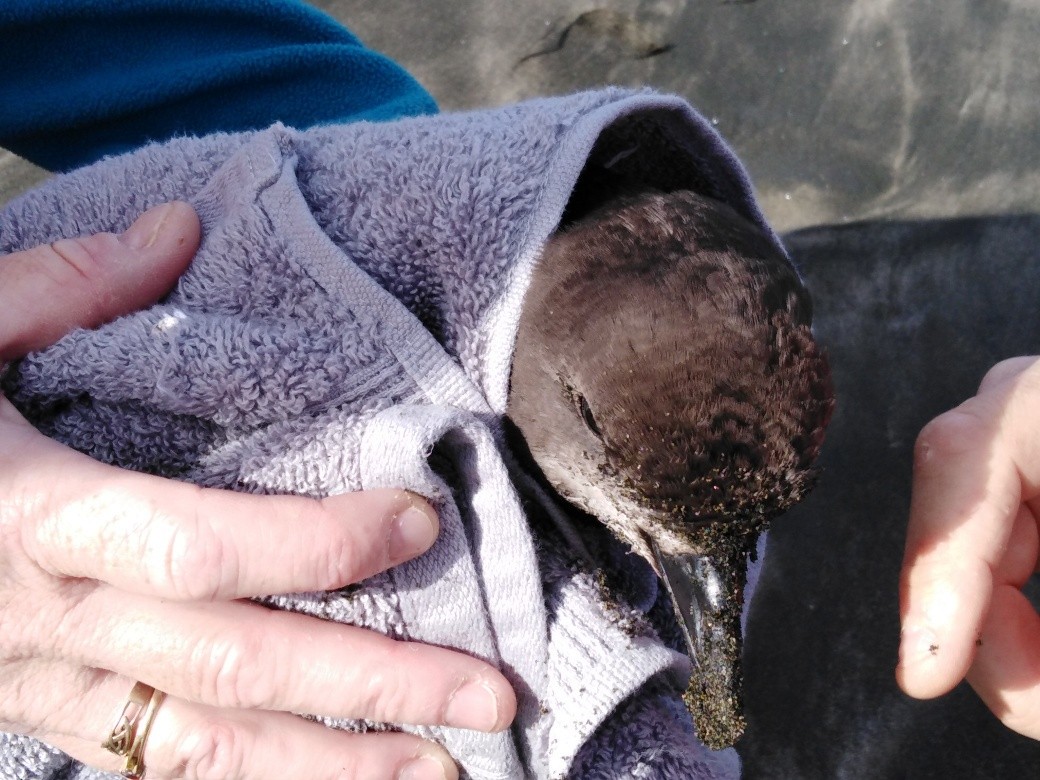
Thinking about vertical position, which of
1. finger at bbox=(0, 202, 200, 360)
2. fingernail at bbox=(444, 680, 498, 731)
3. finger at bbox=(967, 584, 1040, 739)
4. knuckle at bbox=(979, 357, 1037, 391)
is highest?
finger at bbox=(0, 202, 200, 360)

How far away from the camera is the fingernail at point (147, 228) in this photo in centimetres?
123

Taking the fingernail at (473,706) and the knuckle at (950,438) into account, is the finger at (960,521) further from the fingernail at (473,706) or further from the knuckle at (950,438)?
the fingernail at (473,706)

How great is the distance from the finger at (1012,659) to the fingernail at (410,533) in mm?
946

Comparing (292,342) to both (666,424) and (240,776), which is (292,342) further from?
(240,776)

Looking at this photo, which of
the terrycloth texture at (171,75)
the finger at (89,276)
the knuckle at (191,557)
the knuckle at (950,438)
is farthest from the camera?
the terrycloth texture at (171,75)

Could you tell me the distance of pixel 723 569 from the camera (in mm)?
1240

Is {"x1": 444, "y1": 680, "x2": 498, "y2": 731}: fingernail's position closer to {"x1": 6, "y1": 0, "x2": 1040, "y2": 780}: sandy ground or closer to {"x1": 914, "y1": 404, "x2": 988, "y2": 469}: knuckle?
{"x1": 914, "y1": 404, "x2": 988, "y2": 469}: knuckle

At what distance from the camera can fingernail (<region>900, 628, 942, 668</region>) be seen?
134 centimetres

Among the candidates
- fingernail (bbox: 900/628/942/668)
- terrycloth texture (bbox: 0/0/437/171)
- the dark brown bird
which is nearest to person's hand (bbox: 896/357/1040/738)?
fingernail (bbox: 900/628/942/668)

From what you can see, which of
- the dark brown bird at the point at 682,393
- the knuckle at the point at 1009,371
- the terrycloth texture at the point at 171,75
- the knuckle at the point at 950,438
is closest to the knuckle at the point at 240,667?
the dark brown bird at the point at 682,393

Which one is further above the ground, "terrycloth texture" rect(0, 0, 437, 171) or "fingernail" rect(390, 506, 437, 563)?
"terrycloth texture" rect(0, 0, 437, 171)

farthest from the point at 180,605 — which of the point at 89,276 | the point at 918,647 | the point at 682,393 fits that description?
the point at 918,647

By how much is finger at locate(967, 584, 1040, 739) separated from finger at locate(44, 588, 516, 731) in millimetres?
850

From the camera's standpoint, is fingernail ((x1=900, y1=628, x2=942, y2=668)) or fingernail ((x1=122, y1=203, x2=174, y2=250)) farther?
fingernail ((x1=900, y1=628, x2=942, y2=668))
